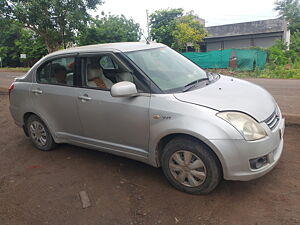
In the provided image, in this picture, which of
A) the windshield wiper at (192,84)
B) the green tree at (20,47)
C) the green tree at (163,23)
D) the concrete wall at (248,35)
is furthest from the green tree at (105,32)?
the windshield wiper at (192,84)

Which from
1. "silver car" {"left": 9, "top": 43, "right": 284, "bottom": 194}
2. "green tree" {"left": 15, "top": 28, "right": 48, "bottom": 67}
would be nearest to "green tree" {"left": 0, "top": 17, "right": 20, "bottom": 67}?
"green tree" {"left": 15, "top": 28, "right": 48, "bottom": 67}

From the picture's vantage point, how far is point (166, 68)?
3717mm

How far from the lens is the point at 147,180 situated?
3.61 meters

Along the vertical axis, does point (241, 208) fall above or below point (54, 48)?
below

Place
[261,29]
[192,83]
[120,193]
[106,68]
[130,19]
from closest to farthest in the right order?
[120,193]
[192,83]
[106,68]
[130,19]
[261,29]

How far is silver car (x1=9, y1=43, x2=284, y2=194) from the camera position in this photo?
2.86 metres

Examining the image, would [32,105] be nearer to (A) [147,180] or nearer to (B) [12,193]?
(B) [12,193]

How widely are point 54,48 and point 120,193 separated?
23054 mm

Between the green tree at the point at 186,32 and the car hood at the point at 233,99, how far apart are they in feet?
76.1

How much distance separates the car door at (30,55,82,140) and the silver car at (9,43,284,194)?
0.02m

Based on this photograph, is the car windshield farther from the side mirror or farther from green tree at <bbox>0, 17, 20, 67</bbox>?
green tree at <bbox>0, 17, 20, 67</bbox>

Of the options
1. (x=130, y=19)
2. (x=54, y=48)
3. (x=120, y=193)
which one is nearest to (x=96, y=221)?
(x=120, y=193)

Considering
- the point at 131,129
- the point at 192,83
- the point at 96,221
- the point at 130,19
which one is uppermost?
the point at 130,19

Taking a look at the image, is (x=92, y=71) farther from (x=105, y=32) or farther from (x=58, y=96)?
(x=105, y=32)
